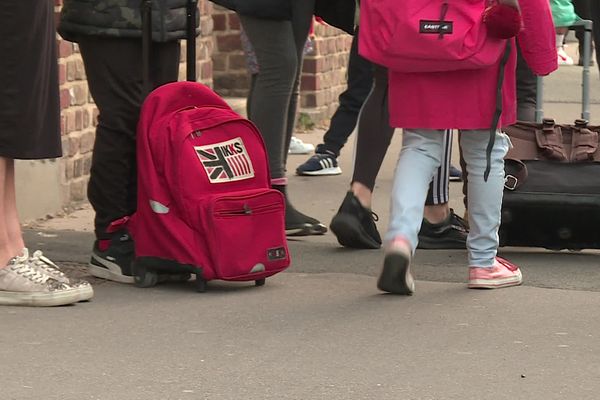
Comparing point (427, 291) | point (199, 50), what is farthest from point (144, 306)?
point (199, 50)

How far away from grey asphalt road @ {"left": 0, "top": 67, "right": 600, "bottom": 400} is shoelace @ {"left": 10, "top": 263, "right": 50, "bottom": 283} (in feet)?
0.34

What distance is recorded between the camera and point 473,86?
510 centimetres

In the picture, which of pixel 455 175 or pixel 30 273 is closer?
pixel 30 273

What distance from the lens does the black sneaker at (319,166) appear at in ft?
27.9

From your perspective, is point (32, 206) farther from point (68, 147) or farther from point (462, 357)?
point (462, 357)

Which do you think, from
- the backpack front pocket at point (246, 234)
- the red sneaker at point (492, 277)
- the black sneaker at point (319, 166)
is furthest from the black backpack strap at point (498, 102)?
the black sneaker at point (319, 166)

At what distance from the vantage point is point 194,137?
5188 mm

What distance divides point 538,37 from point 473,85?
0.27m

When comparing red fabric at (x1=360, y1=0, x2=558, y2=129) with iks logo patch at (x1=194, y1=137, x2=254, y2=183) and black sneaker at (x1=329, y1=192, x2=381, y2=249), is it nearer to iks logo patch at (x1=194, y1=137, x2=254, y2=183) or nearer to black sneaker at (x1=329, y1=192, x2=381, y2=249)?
iks logo patch at (x1=194, y1=137, x2=254, y2=183)

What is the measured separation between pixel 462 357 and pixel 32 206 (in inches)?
116

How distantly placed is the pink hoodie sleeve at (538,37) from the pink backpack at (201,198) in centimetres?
98

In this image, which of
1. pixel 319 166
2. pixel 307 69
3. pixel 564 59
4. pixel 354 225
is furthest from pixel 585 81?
pixel 564 59

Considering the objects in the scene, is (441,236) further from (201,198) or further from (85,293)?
(85,293)

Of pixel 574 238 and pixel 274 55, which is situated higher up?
pixel 274 55
